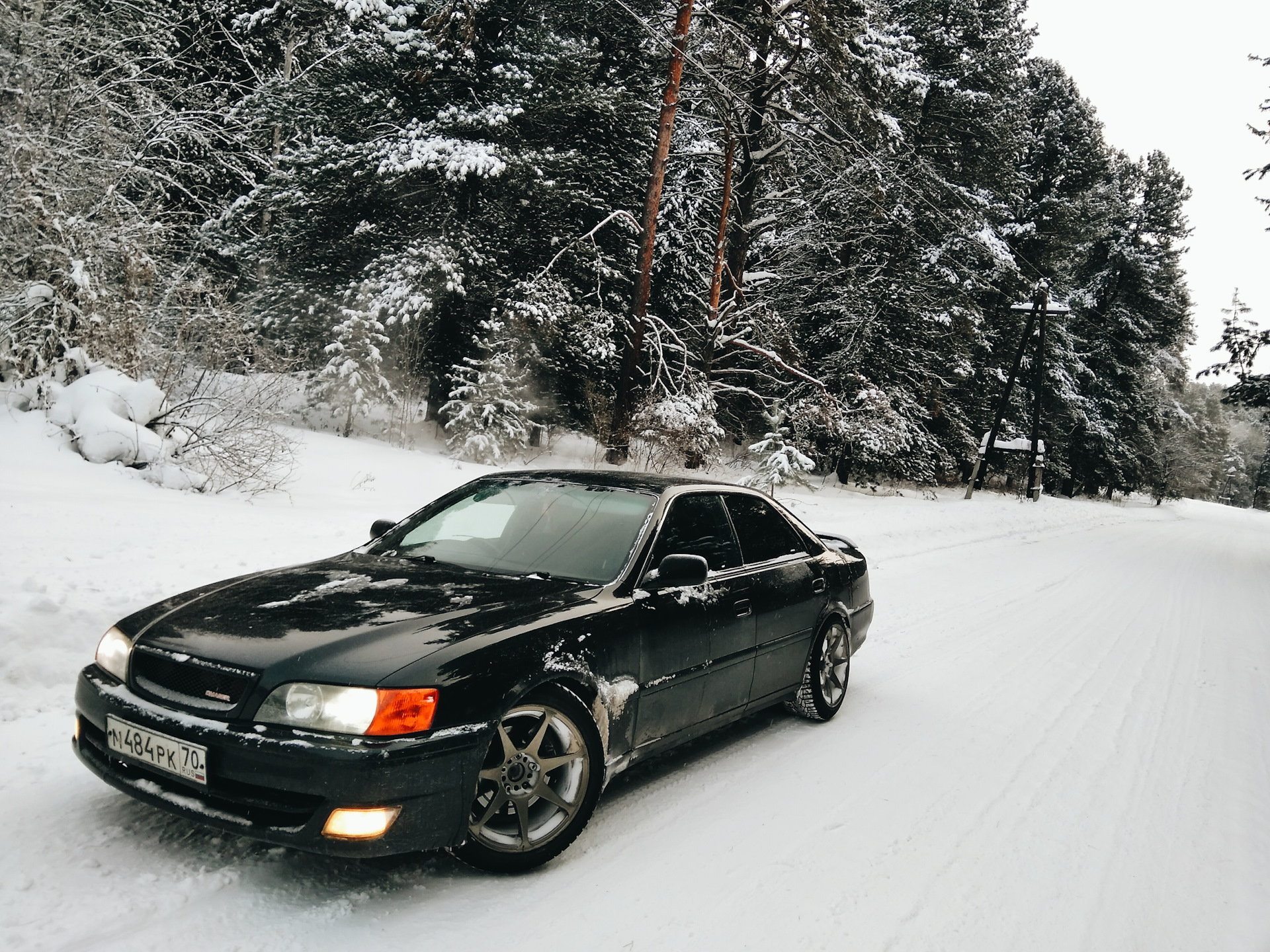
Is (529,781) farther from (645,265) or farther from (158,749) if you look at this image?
(645,265)

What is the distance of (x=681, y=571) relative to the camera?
3.87 metres

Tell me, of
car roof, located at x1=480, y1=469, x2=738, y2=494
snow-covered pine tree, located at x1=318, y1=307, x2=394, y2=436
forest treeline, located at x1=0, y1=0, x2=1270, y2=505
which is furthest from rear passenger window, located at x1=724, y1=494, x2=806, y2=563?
snow-covered pine tree, located at x1=318, y1=307, x2=394, y2=436

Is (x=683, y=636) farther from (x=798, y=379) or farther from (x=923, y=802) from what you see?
(x=798, y=379)

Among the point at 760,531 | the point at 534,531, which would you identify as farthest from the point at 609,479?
the point at 760,531

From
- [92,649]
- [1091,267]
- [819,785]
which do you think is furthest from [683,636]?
[1091,267]

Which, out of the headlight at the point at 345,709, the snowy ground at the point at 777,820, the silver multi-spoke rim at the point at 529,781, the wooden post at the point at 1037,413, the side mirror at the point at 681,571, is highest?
the wooden post at the point at 1037,413

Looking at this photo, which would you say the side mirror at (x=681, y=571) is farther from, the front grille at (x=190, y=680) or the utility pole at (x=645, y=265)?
the utility pole at (x=645, y=265)

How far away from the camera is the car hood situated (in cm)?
290

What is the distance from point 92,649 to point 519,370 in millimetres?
13428

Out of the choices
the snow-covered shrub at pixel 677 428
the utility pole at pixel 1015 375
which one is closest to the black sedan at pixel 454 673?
the snow-covered shrub at pixel 677 428

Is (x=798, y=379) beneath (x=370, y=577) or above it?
above

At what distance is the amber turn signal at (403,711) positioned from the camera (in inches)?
109

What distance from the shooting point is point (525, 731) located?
322cm

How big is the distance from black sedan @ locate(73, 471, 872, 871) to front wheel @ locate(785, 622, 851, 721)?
21.9 inches
